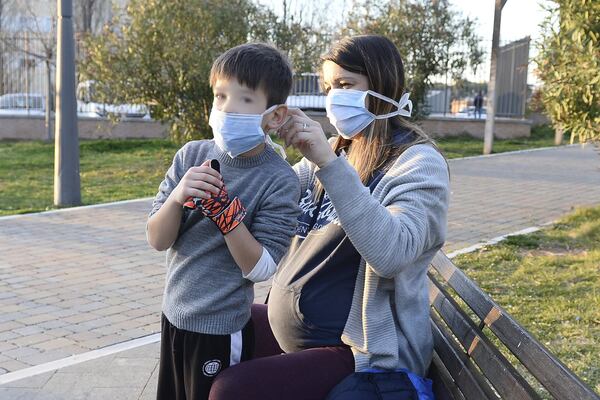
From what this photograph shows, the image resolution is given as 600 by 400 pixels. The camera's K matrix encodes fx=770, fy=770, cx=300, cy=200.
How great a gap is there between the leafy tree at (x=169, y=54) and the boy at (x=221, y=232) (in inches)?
431

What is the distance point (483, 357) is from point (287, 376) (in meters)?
0.61

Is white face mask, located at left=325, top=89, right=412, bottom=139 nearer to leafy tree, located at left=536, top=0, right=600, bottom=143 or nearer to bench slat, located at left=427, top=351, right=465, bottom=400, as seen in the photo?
bench slat, located at left=427, top=351, right=465, bottom=400

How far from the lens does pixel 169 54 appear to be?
43.4ft

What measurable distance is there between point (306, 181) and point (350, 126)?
359mm

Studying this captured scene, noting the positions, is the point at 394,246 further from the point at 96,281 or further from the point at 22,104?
the point at 22,104

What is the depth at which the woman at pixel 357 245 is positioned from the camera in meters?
2.19

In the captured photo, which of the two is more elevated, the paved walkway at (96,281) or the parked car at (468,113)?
the parked car at (468,113)

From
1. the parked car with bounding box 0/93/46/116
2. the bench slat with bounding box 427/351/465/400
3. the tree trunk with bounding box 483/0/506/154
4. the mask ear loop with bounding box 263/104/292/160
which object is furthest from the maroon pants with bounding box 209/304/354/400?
the parked car with bounding box 0/93/46/116

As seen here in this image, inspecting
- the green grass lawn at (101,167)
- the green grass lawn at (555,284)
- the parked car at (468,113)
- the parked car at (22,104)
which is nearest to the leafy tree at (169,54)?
the green grass lawn at (101,167)

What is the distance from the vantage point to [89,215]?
898 cm

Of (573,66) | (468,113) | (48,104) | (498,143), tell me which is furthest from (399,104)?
(468,113)

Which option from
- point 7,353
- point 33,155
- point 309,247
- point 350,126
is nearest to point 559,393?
point 309,247

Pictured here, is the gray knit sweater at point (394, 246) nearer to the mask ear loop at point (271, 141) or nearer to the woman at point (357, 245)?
the woman at point (357, 245)

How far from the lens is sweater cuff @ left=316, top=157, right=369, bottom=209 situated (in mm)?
2156
